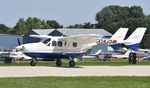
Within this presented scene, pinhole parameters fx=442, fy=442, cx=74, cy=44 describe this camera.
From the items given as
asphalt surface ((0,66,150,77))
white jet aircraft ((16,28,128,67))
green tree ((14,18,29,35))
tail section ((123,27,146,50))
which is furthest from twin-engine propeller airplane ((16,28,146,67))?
green tree ((14,18,29,35))

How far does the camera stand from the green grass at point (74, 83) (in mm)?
19609

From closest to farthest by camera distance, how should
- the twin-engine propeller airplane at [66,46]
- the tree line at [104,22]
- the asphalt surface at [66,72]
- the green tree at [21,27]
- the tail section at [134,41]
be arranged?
the asphalt surface at [66,72], the twin-engine propeller airplane at [66,46], the tail section at [134,41], the tree line at [104,22], the green tree at [21,27]

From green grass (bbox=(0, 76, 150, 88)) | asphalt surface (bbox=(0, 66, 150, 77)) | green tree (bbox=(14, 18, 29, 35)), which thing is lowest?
green tree (bbox=(14, 18, 29, 35))

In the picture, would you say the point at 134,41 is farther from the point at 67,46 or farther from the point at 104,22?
the point at 104,22

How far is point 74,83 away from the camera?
20.7 metres

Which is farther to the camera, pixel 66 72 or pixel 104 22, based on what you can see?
pixel 104 22

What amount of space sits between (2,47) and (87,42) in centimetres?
6866

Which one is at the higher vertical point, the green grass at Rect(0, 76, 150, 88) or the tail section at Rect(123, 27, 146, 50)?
the green grass at Rect(0, 76, 150, 88)

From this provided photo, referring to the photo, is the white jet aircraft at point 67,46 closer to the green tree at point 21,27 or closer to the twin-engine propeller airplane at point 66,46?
the twin-engine propeller airplane at point 66,46

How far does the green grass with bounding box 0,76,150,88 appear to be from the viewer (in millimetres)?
19609

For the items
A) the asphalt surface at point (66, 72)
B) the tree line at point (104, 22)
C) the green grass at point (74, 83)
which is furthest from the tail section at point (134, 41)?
the tree line at point (104, 22)

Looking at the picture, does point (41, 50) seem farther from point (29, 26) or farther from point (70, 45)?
point (29, 26)

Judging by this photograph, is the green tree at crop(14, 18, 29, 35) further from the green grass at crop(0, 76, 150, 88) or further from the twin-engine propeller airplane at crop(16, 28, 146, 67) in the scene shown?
the green grass at crop(0, 76, 150, 88)

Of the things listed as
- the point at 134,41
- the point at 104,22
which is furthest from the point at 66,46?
the point at 104,22
